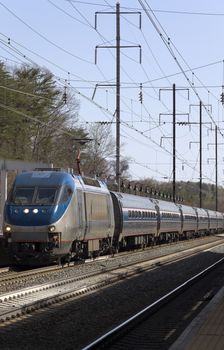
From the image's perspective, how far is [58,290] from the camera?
15.9m

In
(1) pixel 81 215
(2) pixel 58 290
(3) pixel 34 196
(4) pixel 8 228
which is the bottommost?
(2) pixel 58 290

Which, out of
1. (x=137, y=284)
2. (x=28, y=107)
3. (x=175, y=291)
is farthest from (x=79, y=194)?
(x=28, y=107)

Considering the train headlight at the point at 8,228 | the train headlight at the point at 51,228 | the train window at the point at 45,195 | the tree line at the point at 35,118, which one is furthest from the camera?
the tree line at the point at 35,118

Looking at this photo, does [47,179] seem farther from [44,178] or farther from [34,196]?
[34,196]

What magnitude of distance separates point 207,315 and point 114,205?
19621 mm

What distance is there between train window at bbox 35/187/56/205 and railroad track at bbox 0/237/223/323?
2761mm

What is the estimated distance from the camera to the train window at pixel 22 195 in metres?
21.6

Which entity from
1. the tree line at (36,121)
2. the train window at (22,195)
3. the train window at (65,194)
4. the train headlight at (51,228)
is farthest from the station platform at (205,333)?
the tree line at (36,121)

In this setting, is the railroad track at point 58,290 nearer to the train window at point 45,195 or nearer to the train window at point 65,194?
the train window at point 65,194

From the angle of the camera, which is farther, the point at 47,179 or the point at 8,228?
the point at 47,179

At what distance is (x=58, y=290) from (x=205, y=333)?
7289 mm

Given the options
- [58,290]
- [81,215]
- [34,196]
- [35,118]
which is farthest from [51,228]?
[35,118]

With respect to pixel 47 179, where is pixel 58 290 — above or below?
below

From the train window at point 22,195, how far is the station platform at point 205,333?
10929 mm
